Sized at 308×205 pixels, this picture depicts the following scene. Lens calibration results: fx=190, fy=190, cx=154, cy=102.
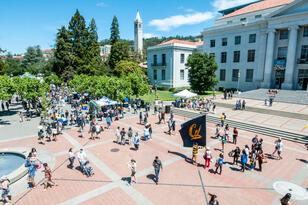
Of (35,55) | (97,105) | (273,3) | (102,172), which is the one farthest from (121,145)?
(35,55)

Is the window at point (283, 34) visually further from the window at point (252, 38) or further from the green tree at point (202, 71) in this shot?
the green tree at point (202, 71)

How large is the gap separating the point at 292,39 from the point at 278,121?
19360 mm

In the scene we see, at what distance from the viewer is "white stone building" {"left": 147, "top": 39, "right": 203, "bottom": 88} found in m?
45.7

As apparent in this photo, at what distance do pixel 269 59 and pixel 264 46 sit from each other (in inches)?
114

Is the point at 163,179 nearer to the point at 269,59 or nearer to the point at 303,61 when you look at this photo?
the point at 269,59

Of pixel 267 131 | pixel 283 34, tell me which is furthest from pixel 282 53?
pixel 267 131

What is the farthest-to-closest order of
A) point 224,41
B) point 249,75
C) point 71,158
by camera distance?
point 224,41 < point 249,75 < point 71,158

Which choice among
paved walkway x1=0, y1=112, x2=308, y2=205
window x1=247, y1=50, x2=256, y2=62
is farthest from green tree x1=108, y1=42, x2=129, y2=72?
paved walkway x1=0, y1=112, x2=308, y2=205

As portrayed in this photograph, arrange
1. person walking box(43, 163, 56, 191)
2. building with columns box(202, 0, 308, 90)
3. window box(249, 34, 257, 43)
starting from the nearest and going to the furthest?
person walking box(43, 163, 56, 191) → building with columns box(202, 0, 308, 90) → window box(249, 34, 257, 43)

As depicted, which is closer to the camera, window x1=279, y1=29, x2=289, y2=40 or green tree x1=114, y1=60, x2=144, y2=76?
window x1=279, y1=29, x2=289, y2=40

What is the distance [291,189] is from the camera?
9523 mm

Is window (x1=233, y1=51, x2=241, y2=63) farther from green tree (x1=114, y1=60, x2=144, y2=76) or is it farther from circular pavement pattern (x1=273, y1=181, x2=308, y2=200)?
circular pavement pattern (x1=273, y1=181, x2=308, y2=200)

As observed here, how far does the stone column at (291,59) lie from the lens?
104 feet

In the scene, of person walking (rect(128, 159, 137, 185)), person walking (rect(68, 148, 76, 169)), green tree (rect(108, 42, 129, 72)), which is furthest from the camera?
green tree (rect(108, 42, 129, 72))
